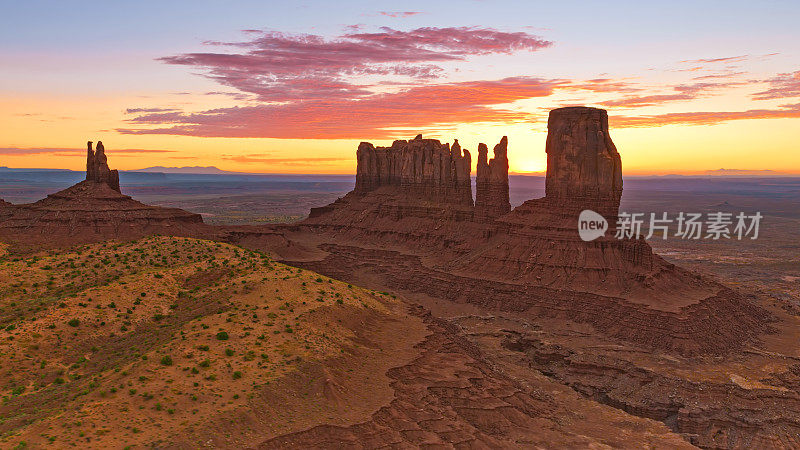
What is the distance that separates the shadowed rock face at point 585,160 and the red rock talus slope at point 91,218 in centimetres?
7488

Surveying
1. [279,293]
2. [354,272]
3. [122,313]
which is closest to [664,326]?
[279,293]

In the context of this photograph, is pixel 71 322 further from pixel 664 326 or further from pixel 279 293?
pixel 664 326

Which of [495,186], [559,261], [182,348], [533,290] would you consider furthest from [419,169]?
[182,348]

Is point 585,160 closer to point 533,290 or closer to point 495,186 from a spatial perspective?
point 533,290

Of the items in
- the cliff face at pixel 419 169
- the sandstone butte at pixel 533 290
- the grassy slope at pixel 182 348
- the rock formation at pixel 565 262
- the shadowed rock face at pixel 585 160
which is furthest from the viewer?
the cliff face at pixel 419 169

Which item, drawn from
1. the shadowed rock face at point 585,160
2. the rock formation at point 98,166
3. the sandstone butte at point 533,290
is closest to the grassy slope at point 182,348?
the sandstone butte at point 533,290

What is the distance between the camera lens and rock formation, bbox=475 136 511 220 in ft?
365

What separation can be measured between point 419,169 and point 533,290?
2493 inches

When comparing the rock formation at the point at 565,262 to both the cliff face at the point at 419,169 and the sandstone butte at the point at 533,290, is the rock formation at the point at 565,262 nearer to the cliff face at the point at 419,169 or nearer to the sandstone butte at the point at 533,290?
the sandstone butte at the point at 533,290

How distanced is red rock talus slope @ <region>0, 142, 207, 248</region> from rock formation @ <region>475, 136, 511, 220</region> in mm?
61123

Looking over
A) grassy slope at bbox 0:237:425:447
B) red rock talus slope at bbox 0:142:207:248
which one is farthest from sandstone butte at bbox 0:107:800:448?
grassy slope at bbox 0:237:425:447

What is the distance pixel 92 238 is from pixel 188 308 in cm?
6554

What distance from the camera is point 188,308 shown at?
48.8 m

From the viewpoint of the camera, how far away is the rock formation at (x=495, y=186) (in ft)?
365
